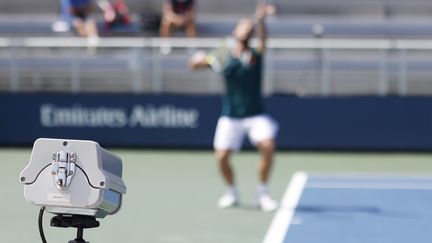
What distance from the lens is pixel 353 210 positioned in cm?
1088

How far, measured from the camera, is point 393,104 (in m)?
16.6

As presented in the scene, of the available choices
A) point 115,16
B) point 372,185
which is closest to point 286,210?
point 372,185

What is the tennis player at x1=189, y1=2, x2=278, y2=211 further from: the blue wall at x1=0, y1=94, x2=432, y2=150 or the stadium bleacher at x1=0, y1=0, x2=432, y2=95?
the blue wall at x1=0, y1=94, x2=432, y2=150

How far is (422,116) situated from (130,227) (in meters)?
7.95

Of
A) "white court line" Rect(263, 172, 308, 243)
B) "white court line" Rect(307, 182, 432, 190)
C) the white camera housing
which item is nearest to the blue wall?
"white court line" Rect(263, 172, 308, 243)

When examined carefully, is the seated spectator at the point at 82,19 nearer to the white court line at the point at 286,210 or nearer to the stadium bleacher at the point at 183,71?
the stadium bleacher at the point at 183,71

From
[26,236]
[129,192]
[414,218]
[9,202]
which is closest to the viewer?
[26,236]

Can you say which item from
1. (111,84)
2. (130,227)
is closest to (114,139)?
(111,84)

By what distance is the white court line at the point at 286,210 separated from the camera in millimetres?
9258

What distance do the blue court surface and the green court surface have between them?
258 mm

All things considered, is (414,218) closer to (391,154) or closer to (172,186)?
(172,186)

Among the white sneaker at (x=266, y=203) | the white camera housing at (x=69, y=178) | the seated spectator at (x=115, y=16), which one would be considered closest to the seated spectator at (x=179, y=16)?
the seated spectator at (x=115, y=16)

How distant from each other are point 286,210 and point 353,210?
27.0 inches

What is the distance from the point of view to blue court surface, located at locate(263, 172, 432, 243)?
9273 millimetres
